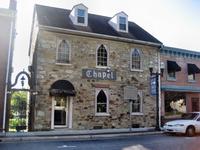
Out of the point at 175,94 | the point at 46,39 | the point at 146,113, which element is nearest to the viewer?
the point at 46,39

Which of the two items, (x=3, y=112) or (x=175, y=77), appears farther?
(x=175, y=77)

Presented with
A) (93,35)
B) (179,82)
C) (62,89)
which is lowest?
(62,89)

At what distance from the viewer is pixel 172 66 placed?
22.8 m

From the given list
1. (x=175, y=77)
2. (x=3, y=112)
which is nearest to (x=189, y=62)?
(x=175, y=77)

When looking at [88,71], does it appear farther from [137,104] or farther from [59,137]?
[59,137]

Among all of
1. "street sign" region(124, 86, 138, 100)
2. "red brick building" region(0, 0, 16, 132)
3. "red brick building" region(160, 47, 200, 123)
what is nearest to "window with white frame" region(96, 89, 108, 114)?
"street sign" region(124, 86, 138, 100)

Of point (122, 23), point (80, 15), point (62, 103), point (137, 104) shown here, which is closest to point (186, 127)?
point (137, 104)

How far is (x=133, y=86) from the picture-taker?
66.4ft

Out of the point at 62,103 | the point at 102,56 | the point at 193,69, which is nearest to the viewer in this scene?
the point at 62,103

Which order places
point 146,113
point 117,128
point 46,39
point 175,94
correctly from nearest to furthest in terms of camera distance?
point 46,39 → point 117,128 → point 146,113 → point 175,94

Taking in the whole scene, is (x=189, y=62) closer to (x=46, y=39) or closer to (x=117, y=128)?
(x=117, y=128)

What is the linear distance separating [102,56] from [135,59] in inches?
118

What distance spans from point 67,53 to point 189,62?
12.5m

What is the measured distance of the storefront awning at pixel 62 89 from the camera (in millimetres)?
17141
